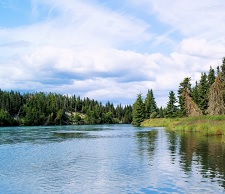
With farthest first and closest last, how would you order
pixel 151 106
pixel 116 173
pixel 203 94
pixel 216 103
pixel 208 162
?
pixel 151 106, pixel 203 94, pixel 216 103, pixel 208 162, pixel 116 173

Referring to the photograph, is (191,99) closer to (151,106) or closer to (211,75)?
(211,75)

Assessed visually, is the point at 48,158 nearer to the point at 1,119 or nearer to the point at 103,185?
the point at 103,185

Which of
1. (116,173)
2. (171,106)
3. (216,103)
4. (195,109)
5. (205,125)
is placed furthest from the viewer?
(171,106)

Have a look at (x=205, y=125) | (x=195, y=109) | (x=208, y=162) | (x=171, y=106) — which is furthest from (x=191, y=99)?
(x=208, y=162)

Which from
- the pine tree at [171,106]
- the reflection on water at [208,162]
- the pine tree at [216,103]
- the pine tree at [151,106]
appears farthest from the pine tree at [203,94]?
the reflection on water at [208,162]

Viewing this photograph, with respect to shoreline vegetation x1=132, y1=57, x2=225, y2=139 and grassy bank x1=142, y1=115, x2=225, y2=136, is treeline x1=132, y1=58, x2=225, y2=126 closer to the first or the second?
shoreline vegetation x1=132, y1=57, x2=225, y2=139

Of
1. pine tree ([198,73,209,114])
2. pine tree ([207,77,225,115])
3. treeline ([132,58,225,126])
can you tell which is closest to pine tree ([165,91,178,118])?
treeline ([132,58,225,126])

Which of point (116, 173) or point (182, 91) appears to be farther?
point (182, 91)

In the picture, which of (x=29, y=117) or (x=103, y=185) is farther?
(x=29, y=117)

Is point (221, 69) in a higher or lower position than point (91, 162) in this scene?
higher

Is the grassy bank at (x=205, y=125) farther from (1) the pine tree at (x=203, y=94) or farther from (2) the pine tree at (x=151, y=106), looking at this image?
(2) the pine tree at (x=151, y=106)

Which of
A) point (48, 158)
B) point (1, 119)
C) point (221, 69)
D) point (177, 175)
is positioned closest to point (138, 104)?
point (221, 69)

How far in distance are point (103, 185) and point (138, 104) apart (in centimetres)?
12206

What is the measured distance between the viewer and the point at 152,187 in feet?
67.1
